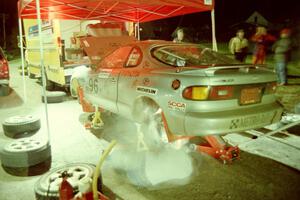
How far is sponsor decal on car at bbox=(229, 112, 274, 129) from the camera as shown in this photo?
148 inches

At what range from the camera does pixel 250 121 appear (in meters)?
3.88

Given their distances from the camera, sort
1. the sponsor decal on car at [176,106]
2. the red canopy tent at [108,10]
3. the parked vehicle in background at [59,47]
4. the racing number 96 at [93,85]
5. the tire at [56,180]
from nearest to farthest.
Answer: the tire at [56,180]
the sponsor decal on car at [176,106]
the racing number 96 at [93,85]
the red canopy tent at [108,10]
the parked vehicle in background at [59,47]

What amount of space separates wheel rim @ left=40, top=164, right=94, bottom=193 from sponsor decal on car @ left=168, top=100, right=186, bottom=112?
4.19ft

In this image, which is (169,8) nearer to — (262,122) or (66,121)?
(66,121)

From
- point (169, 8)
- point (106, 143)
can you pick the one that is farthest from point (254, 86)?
point (169, 8)

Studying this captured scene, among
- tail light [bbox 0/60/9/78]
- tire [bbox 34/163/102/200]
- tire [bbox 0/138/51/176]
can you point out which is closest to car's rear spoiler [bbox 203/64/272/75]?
tire [bbox 34/163/102/200]

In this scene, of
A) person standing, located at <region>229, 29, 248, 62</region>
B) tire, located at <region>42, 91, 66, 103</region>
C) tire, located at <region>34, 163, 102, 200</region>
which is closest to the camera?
tire, located at <region>34, 163, 102, 200</region>

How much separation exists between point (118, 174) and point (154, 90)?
124cm

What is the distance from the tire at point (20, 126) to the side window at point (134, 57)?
7.25 ft

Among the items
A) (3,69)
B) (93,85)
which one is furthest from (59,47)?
(93,85)

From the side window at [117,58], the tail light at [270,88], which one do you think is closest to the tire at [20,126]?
the side window at [117,58]

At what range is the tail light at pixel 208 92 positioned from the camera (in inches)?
147

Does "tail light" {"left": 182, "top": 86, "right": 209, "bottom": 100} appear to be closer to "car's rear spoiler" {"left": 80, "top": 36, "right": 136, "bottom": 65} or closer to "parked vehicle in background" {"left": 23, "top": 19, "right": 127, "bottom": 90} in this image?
"car's rear spoiler" {"left": 80, "top": 36, "right": 136, "bottom": 65}

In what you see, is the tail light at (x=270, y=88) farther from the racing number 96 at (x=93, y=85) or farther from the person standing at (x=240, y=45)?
the person standing at (x=240, y=45)
